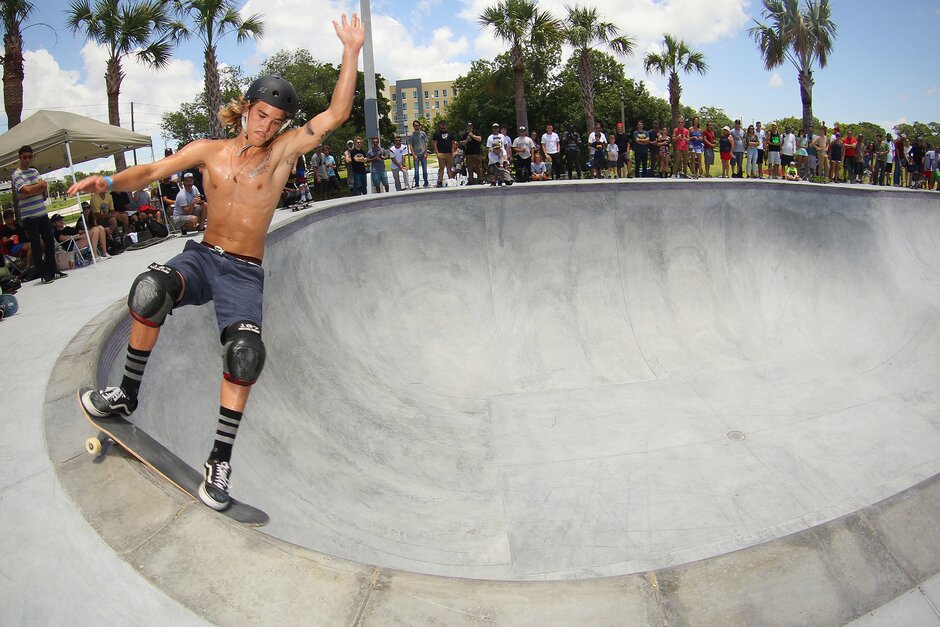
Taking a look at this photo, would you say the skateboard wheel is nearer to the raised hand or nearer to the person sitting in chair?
the raised hand

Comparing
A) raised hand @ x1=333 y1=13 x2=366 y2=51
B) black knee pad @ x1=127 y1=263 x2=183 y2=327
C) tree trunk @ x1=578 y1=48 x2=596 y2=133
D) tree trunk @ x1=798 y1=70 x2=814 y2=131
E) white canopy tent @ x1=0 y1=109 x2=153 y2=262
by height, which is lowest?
black knee pad @ x1=127 y1=263 x2=183 y2=327

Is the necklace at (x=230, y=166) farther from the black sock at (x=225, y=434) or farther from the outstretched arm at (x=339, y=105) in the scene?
the black sock at (x=225, y=434)

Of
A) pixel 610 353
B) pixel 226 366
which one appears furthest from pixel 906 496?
pixel 610 353

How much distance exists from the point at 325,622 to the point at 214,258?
2159 mm

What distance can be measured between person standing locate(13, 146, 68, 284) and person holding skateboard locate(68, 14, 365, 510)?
5446mm

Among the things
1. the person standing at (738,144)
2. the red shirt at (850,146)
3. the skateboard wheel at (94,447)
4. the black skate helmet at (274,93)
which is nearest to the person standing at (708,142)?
the person standing at (738,144)

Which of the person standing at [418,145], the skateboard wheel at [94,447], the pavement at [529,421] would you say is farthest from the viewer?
the person standing at [418,145]

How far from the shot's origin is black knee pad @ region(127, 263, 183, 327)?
302 centimetres

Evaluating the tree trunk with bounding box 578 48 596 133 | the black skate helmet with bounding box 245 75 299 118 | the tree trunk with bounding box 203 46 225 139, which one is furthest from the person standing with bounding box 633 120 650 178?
the tree trunk with bounding box 203 46 225 139

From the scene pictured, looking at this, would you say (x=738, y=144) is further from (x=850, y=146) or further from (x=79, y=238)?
(x=79, y=238)

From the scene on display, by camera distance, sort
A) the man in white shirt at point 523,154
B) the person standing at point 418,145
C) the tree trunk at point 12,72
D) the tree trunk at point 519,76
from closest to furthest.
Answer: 1. the man in white shirt at point 523,154
2. the person standing at point 418,145
3. the tree trunk at point 12,72
4. the tree trunk at point 519,76

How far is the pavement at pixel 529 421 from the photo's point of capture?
237 cm

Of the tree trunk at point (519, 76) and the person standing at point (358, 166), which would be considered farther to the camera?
the tree trunk at point (519, 76)

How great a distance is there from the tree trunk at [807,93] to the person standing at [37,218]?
26.3 m
